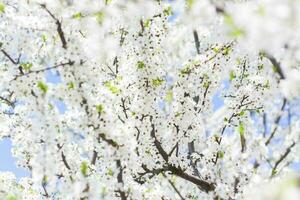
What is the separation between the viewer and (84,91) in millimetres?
7117

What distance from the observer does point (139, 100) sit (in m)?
9.23

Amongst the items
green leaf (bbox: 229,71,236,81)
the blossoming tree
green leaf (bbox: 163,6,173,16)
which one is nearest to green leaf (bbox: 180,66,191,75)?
the blossoming tree

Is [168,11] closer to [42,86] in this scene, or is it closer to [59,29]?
[59,29]

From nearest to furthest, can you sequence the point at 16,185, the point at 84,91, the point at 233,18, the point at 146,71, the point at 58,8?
the point at 233,18 < the point at 84,91 < the point at 58,8 < the point at 146,71 < the point at 16,185

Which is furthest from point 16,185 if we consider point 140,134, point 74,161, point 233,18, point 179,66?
point 233,18

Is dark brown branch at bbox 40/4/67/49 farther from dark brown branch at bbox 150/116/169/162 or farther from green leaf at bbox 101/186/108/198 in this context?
dark brown branch at bbox 150/116/169/162

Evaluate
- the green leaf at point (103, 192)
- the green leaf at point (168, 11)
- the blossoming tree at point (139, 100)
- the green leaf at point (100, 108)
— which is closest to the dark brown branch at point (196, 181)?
the blossoming tree at point (139, 100)

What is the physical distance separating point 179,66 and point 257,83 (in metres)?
1.65

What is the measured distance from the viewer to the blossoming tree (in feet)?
23.3

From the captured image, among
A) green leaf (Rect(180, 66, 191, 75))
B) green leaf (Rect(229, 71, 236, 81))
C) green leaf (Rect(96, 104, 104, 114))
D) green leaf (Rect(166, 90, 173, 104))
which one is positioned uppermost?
green leaf (Rect(229, 71, 236, 81))

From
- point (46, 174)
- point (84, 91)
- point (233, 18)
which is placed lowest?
point (233, 18)

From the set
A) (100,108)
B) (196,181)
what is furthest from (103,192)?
(196,181)

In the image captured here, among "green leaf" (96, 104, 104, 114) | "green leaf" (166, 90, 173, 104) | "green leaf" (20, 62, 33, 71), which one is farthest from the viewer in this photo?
"green leaf" (166, 90, 173, 104)

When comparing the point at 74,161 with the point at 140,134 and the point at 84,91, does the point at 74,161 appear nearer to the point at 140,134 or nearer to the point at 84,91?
the point at 140,134
